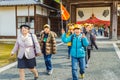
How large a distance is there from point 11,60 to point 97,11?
60.0 ft

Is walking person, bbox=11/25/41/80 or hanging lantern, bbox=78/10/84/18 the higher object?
hanging lantern, bbox=78/10/84/18

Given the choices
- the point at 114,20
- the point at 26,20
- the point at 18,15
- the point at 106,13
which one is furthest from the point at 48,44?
the point at 106,13

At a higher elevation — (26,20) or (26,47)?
(26,20)

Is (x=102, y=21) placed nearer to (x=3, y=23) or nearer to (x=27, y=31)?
(x=3, y=23)

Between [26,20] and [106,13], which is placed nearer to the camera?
[26,20]

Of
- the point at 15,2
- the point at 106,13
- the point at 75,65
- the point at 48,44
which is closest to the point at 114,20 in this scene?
the point at 106,13

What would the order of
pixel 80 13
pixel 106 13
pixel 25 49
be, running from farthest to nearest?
pixel 80 13 → pixel 106 13 → pixel 25 49

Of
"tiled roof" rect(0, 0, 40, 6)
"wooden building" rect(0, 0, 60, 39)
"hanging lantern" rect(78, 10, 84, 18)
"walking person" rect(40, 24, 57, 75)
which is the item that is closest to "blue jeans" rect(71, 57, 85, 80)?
"walking person" rect(40, 24, 57, 75)

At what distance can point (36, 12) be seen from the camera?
29.0 meters

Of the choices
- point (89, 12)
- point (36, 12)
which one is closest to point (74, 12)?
point (89, 12)

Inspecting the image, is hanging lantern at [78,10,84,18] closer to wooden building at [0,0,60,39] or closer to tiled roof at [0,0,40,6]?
wooden building at [0,0,60,39]

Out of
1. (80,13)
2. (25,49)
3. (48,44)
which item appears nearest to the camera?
(25,49)

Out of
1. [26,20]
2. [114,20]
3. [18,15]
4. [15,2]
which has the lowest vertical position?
[114,20]

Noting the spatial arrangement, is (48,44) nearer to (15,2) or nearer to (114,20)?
(114,20)
